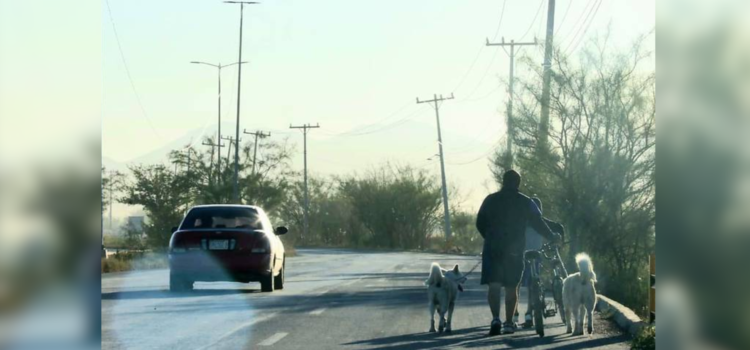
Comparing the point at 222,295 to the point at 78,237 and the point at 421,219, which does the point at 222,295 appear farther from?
the point at 421,219

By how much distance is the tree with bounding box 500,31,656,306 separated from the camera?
27828 millimetres

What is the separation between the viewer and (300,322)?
48.6 feet

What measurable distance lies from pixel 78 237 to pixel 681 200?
4.60 feet

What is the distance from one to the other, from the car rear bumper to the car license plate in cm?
13

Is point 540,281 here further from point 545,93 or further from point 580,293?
point 545,93

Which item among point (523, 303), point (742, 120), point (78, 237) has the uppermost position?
point (742, 120)

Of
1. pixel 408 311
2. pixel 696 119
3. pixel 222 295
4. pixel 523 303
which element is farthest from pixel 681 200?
pixel 222 295

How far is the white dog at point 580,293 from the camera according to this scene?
13.1 meters

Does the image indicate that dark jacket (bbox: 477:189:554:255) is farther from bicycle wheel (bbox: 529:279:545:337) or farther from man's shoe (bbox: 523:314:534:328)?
man's shoe (bbox: 523:314:534:328)

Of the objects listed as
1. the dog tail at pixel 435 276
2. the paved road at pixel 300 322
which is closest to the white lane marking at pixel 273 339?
the paved road at pixel 300 322

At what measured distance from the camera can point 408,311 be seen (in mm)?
17484

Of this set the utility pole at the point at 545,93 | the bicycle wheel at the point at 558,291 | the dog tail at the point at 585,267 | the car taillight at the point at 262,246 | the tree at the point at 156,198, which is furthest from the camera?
the tree at the point at 156,198

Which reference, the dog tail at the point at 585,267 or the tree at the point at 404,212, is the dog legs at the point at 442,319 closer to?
the dog tail at the point at 585,267

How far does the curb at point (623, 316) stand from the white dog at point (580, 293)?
63 cm
